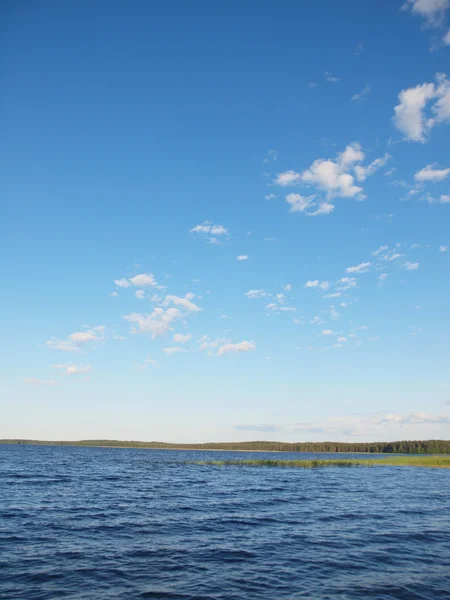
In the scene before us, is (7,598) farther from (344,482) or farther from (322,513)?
(344,482)

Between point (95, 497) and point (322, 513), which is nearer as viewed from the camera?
point (322, 513)

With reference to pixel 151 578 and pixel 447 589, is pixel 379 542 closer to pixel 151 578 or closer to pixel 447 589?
pixel 447 589

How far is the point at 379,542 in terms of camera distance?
81.2 feet

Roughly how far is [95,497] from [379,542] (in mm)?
28546

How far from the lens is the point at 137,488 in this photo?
1900 inches

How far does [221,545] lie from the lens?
23.7 metres

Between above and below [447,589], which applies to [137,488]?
below

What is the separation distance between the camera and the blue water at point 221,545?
16875 mm

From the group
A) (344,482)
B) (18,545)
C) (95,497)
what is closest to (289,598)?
(18,545)

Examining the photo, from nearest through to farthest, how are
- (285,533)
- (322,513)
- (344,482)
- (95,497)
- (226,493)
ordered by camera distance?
(285,533) < (322,513) < (95,497) < (226,493) < (344,482)

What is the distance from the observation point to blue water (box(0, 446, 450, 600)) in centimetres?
1688

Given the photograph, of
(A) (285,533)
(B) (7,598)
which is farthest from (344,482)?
(B) (7,598)

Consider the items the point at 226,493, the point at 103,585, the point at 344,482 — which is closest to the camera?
the point at 103,585

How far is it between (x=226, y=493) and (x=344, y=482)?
22.3m
